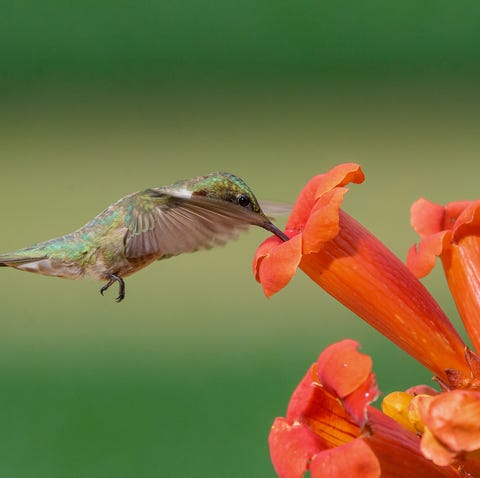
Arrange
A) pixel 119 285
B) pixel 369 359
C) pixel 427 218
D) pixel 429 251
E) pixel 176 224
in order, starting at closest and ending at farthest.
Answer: pixel 369 359, pixel 429 251, pixel 427 218, pixel 176 224, pixel 119 285

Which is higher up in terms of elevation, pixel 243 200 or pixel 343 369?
pixel 243 200

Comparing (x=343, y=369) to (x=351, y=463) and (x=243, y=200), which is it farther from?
(x=243, y=200)

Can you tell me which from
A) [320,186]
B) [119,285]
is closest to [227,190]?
[119,285]

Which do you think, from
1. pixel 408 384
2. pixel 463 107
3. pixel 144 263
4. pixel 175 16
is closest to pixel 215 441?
pixel 408 384

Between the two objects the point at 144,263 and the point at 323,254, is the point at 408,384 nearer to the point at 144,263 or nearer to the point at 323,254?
the point at 144,263

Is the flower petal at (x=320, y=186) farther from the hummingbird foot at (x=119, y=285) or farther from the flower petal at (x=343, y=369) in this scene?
the hummingbird foot at (x=119, y=285)

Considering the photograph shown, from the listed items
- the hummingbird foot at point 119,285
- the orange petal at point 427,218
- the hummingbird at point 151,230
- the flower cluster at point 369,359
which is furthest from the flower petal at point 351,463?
the hummingbird foot at point 119,285
